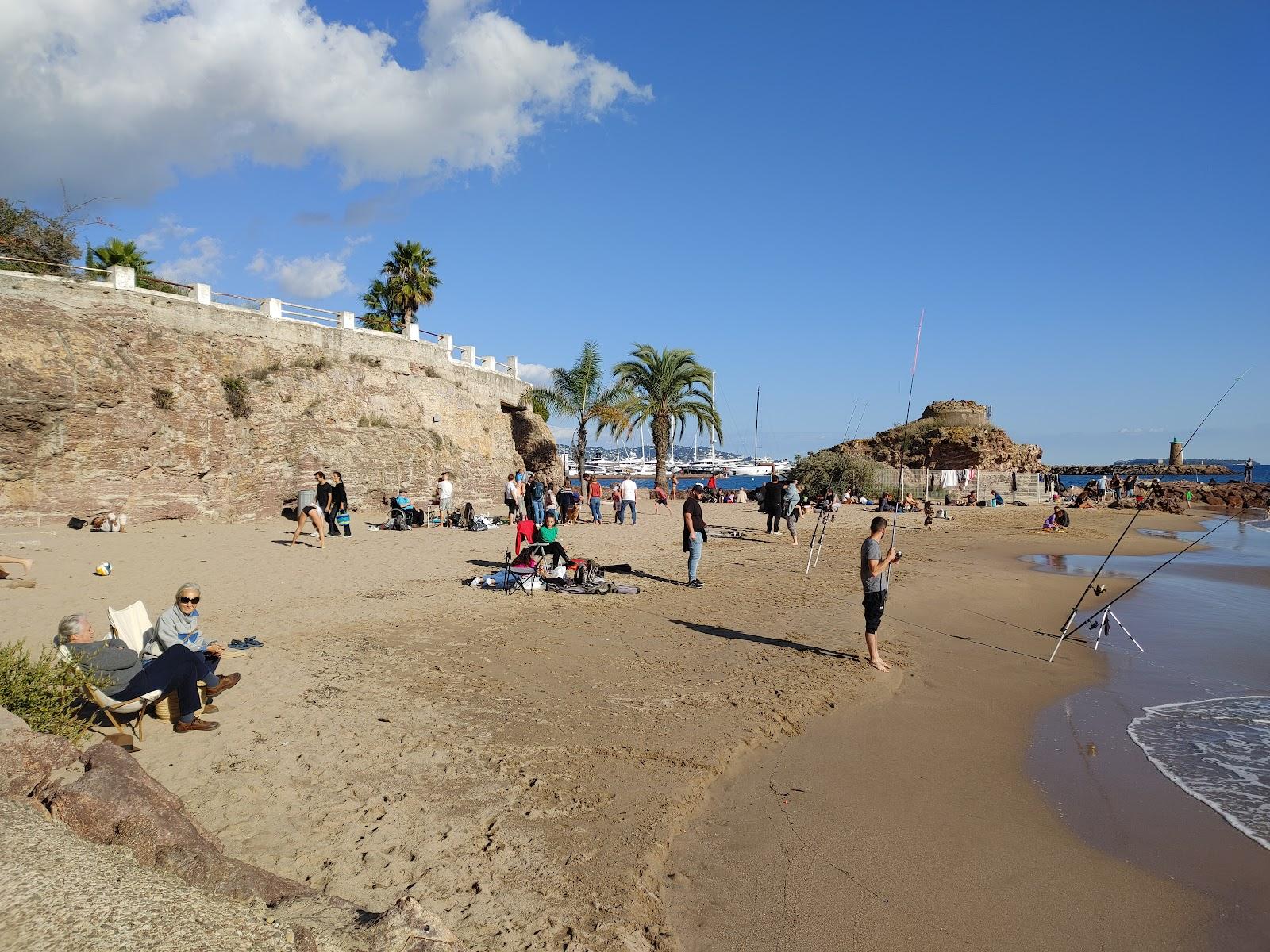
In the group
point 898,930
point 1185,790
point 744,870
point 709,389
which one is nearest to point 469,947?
point 744,870

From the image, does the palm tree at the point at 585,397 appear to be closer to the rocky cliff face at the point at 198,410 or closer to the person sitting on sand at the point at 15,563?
the rocky cliff face at the point at 198,410

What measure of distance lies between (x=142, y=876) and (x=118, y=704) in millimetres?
3107

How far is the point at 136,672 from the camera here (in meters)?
5.76

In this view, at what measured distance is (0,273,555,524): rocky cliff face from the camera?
1559cm

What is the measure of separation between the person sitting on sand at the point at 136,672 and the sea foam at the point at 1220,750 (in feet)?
25.7

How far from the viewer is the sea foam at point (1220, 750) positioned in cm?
541

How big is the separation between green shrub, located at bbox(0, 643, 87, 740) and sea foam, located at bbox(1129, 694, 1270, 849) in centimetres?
801

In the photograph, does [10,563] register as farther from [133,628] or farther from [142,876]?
[142,876]

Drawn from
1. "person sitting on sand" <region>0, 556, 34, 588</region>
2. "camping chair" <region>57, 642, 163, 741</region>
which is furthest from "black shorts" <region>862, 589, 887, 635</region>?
"person sitting on sand" <region>0, 556, 34, 588</region>

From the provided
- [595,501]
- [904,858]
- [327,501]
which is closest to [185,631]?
[904,858]

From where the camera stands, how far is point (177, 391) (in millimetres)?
18156

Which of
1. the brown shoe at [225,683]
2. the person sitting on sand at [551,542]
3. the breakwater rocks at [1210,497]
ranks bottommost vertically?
the brown shoe at [225,683]

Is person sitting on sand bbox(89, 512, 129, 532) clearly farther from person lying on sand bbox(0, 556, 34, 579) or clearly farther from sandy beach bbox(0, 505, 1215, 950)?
person lying on sand bbox(0, 556, 34, 579)

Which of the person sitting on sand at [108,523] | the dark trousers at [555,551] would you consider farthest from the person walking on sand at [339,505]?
the dark trousers at [555,551]
